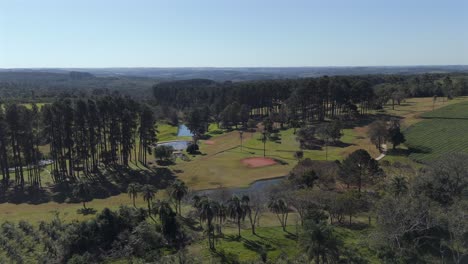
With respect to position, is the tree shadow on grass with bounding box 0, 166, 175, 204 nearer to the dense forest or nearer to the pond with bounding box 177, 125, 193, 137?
the dense forest

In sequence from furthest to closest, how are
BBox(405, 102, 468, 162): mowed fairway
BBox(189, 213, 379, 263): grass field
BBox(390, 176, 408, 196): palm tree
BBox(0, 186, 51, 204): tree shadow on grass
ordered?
BBox(405, 102, 468, 162): mowed fairway, BBox(0, 186, 51, 204): tree shadow on grass, BBox(390, 176, 408, 196): palm tree, BBox(189, 213, 379, 263): grass field

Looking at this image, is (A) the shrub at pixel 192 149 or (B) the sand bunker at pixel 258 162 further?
(A) the shrub at pixel 192 149

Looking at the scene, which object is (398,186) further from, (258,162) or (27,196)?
(27,196)

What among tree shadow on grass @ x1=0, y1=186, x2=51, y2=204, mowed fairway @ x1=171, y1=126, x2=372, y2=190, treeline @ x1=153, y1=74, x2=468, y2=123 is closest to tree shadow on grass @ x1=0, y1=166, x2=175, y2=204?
tree shadow on grass @ x1=0, y1=186, x2=51, y2=204

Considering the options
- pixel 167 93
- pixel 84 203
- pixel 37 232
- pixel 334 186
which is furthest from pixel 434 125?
pixel 167 93

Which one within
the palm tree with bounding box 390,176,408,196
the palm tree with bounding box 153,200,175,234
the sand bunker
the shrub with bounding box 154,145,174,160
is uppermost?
the palm tree with bounding box 390,176,408,196

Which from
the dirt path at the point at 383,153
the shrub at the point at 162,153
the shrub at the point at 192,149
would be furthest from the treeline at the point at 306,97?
the shrub at the point at 162,153

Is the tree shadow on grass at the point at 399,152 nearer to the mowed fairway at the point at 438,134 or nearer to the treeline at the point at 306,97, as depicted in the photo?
the mowed fairway at the point at 438,134
